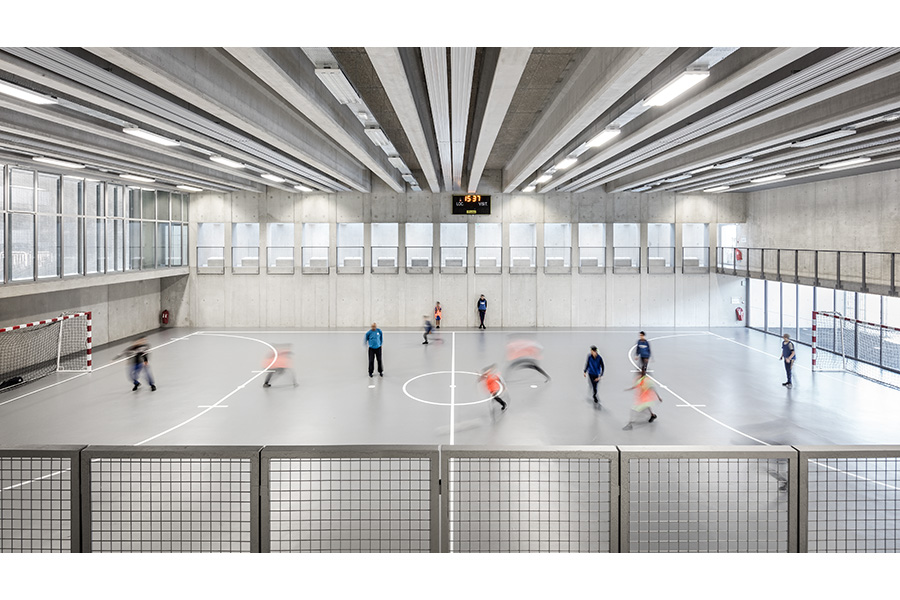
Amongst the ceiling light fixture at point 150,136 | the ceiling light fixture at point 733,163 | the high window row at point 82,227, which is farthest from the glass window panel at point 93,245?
the ceiling light fixture at point 733,163

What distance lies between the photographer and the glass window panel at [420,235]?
3180 cm

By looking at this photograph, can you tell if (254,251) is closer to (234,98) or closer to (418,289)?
(418,289)

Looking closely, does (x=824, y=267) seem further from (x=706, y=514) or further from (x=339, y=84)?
(x=339, y=84)

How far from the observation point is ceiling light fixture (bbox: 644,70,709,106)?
7.78 metres

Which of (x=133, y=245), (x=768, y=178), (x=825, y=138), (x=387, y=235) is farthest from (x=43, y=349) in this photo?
(x=768, y=178)

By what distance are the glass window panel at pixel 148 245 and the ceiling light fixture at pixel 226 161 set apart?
10.1m

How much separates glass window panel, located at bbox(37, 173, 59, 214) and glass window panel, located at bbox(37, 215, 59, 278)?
287 millimetres

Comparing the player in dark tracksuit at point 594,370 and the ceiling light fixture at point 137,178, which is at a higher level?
the ceiling light fixture at point 137,178

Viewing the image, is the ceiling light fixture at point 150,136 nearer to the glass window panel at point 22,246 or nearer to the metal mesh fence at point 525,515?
the glass window panel at point 22,246

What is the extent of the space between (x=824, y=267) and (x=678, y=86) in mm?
19694

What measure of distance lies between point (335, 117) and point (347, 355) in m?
11.3

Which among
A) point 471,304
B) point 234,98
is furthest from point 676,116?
point 471,304

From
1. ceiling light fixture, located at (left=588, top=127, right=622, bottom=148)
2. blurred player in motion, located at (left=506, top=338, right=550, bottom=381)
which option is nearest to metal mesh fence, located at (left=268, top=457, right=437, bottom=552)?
ceiling light fixture, located at (left=588, top=127, right=622, bottom=148)

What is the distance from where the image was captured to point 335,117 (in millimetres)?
12008
